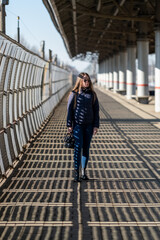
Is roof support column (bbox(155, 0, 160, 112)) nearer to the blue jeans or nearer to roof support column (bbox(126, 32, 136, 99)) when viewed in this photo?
roof support column (bbox(126, 32, 136, 99))

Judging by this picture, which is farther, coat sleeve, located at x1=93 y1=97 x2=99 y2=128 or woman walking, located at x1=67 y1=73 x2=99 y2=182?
coat sleeve, located at x1=93 y1=97 x2=99 y2=128

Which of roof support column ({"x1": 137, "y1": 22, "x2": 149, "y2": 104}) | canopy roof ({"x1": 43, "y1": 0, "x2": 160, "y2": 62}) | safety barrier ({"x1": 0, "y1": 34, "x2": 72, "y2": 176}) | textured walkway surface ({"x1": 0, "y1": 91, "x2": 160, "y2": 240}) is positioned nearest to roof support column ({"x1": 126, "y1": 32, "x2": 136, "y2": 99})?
canopy roof ({"x1": 43, "y1": 0, "x2": 160, "y2": 62})

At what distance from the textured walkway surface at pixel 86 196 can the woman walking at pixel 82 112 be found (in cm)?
66

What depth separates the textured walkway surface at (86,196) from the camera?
4.80 meters

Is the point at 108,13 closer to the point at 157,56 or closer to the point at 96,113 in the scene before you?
the point at 157,56

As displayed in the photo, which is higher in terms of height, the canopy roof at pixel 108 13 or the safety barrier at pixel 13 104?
the canopy roof at pixel 108 13

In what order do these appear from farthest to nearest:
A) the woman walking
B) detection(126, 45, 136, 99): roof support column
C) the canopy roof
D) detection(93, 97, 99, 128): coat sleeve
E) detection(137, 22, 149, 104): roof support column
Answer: detection(126, 45, 136, 99): roof support column, detection(137, 22, 149, 104): roof support column, the canopy roof, detection(93, 97, 99, 128): coat sleeve, the woman walking

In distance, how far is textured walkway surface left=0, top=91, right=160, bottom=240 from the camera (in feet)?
15.7

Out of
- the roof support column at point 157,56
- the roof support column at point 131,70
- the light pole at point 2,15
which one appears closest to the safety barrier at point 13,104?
the light pole at point 2,15

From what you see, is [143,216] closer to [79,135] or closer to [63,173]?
[79,135]

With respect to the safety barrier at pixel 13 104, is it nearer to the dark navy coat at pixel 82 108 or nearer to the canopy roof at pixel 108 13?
the dark navy coat at pixel 82 108

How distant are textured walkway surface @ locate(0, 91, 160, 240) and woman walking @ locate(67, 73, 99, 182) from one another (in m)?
0.66

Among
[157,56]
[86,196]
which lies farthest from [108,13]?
[86,196]

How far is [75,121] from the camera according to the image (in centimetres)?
699
